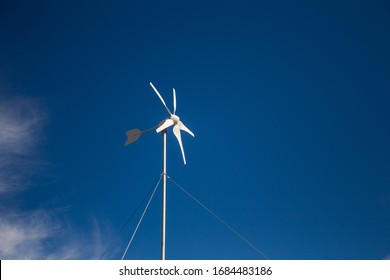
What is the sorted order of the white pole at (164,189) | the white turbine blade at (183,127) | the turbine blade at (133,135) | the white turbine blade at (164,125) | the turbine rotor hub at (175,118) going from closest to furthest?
the white pole at (164,189) < the white turbine blade at (164,125) < the turbine rotor hub at (175,118) < the turbine blade at (133,135) < the white turbine blade at (183,127)

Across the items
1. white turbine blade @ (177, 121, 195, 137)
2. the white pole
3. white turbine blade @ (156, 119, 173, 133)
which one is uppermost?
white turbine blade @ (177, 121, 195, 137)

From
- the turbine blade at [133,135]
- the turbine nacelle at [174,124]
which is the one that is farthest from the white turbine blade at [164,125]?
the turbine blade at [133,135]

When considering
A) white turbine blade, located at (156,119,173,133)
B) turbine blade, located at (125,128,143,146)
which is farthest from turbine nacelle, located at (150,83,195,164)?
turbine blade, located at (125,128,143,146)

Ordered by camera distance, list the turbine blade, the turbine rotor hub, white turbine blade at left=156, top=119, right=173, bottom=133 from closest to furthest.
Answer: white turbine blade at left=156, top=119, right=173, bottom=133 < the turbine rotor hub < the turbine blade

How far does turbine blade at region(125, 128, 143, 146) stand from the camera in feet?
73.8

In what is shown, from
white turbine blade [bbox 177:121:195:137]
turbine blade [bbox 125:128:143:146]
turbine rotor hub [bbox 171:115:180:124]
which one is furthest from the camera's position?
white turbine blade [bbox 177:121:195:137]

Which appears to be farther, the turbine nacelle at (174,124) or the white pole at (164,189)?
the turbine nacelle at (174,124)

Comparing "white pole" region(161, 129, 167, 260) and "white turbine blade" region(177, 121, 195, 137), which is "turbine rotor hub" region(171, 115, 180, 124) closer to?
"white turbine blade" region(177, 121, 195, 137)

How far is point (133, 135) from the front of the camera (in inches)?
889

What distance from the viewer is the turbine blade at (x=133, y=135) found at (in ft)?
73.8

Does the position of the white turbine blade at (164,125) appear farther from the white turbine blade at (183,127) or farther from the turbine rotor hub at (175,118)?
the white turbine blade at (183,127)

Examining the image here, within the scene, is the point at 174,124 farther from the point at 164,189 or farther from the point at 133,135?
the point at 164,189
